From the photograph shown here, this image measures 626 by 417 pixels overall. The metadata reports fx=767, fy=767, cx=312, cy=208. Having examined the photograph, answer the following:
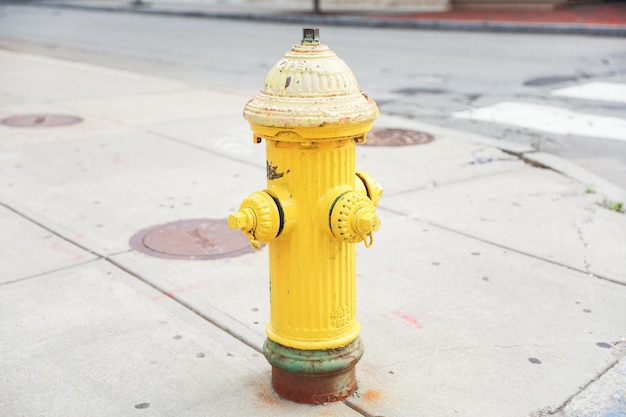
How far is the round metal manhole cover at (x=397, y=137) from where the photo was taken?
7301 mm

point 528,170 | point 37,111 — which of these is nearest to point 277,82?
point 528,170

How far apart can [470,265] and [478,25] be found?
50.2 ft

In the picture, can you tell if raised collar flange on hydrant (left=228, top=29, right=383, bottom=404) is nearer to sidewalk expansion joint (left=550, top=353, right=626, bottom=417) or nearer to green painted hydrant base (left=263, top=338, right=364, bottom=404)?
green painted hydrant base (left=263, top=338, right=364, bottom=404)

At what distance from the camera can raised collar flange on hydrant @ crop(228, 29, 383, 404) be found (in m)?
2.67

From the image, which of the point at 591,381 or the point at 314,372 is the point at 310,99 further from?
the point at 591,381

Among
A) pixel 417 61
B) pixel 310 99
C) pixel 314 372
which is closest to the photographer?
pixel 310 99

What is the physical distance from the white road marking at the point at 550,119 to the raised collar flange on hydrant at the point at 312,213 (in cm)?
558

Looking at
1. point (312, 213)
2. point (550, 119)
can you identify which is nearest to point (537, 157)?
point (550, 119)

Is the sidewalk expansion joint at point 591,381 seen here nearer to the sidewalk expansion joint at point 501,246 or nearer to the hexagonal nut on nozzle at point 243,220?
the sidewalk expansion joint at point 501,246

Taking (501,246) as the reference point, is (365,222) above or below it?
above

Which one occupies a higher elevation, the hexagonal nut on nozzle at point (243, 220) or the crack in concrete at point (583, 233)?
the hexagonal nut on nozzle at point (243, 220)

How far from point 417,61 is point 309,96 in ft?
36.5

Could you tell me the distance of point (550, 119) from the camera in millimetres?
8477

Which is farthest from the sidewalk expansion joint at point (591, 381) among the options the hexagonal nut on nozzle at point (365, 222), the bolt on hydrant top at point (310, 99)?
the bolt on hydrant top at point (310, 99)
